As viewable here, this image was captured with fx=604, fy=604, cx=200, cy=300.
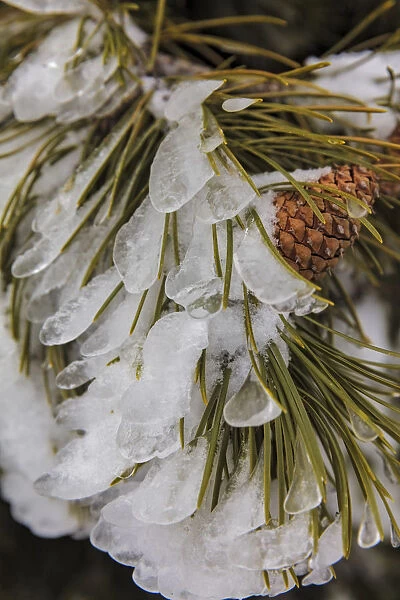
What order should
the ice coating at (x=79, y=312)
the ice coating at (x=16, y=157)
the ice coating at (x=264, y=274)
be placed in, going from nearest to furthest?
the ice coating at (x=264, y=274), the ice coating at (x=79, y=312), the ice coating at (x=16, y=157)

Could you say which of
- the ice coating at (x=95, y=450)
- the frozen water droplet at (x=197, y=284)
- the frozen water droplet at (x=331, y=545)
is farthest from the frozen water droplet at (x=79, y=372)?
the frozen water droplet at (x=331, y=545)

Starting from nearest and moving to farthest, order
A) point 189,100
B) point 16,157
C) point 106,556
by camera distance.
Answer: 1. point 189,100
2. point 16,157
3. point 106,556

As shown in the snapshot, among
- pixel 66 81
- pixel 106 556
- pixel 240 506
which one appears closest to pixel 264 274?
pixel 240 506

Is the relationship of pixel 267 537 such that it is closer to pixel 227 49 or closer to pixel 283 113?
pixel 283 113

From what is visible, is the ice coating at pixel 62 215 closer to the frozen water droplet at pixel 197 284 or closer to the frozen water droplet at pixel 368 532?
the frozen water droplet at pixel 197 284

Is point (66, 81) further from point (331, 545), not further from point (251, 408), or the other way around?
point (331, 545)

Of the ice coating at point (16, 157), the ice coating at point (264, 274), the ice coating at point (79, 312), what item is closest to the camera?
the ice coating at point (264, 274)

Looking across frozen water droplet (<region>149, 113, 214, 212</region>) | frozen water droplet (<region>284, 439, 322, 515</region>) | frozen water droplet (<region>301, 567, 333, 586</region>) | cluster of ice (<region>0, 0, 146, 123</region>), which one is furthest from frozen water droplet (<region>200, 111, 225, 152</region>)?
frozen water droplet (<region>301, 567, 333, 586</region>)
